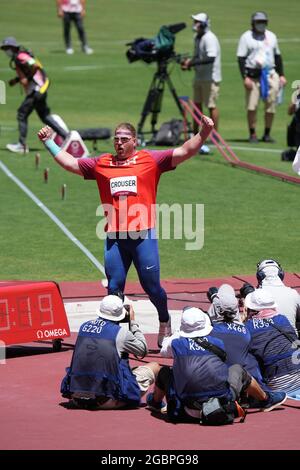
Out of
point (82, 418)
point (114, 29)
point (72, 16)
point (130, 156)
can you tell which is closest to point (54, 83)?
point (72, 16)

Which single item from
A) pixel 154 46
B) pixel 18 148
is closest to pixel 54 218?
pixel 18 148

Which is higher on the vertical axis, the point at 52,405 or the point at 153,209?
the point at 153,209

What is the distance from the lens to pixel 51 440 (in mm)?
11047

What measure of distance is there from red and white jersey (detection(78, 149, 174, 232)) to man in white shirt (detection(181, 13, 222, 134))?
13.3 meters

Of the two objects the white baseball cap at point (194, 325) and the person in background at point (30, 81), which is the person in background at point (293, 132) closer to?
the person in background at point (30, 81)

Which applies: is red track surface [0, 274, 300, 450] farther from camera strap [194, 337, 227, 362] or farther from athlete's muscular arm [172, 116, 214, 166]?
athlete's muscular arm [172, 116, 214, 166]

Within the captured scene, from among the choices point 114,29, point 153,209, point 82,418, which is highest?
point 153,209

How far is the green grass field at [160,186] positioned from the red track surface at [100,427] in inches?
193

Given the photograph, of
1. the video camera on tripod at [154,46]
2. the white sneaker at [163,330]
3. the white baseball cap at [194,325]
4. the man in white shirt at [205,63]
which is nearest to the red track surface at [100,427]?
the white baseball cap at [194,325]

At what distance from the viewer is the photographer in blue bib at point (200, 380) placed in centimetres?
1155

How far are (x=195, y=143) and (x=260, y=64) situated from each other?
13920mm
